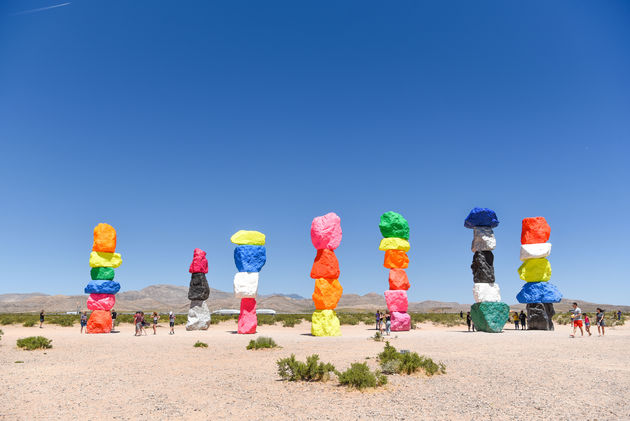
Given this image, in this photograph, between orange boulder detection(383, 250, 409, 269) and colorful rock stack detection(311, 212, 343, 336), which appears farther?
orange boulder detection(383, 250, 409, 269)

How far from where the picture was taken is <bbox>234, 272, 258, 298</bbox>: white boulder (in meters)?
22.4

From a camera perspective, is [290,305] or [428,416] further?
[290,305]

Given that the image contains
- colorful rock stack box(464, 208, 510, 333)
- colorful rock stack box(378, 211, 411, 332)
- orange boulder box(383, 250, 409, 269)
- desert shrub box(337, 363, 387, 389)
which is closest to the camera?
desert shrub box(337, 363, 387, 389)

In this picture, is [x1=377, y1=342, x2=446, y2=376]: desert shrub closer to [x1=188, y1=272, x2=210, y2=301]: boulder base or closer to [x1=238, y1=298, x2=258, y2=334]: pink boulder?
[x1=238, y1=298, x2=258, y2=334]: pink boulder

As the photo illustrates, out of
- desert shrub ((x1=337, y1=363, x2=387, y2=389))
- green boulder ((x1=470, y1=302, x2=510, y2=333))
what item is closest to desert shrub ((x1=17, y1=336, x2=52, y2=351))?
desert shrub ((x1=337, y1=363, x2=387, y2=389))

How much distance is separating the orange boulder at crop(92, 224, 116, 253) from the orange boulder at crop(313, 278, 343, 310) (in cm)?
1321

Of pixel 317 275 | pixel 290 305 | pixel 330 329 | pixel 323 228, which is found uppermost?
pixel 323 228

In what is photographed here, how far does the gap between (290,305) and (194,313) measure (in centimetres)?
8323

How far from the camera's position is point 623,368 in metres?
10.1

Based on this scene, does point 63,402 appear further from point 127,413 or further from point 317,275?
point 317,275

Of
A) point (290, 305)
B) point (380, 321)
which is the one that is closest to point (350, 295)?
point (290, 305)

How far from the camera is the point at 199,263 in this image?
1039 inches

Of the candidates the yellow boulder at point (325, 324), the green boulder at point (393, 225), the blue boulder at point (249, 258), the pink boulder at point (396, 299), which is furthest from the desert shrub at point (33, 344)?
the green boulder at point (393, 225)

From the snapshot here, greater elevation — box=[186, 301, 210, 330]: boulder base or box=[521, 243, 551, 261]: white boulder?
box=[521, 243, 551, 261]: white boulder
